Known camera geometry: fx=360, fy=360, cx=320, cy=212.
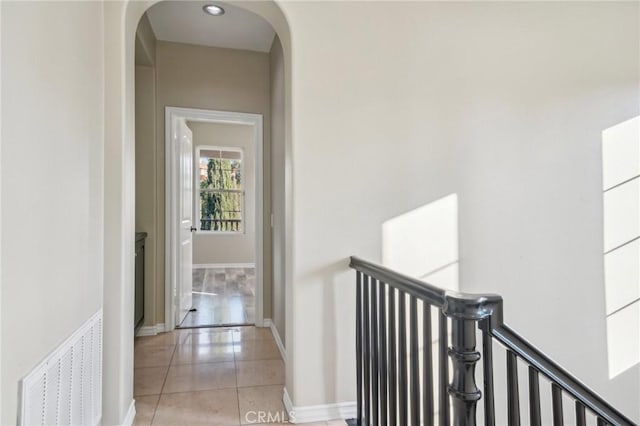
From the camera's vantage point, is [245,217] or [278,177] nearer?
[278,177]

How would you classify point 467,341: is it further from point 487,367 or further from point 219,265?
point 219,265

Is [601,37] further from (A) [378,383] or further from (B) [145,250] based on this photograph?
(B) [145,250]

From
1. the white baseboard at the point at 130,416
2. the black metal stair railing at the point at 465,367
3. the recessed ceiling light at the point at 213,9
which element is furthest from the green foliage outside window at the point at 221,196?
the black metal stair railing at the point at 465,367

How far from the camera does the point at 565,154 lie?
2395 millimetres

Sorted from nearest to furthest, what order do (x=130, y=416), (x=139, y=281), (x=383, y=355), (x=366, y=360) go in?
1. (x=383, y=355)
2. (x=366, y=360)
3. (x=130, y=416)
4. (x=139, y=281)

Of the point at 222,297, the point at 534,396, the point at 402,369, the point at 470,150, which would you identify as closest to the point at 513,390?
the point at 534,396

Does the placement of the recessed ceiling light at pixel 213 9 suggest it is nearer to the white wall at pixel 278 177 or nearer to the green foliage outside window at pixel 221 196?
the white wall at pixel 278 177

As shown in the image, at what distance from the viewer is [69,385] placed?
4.59 feet

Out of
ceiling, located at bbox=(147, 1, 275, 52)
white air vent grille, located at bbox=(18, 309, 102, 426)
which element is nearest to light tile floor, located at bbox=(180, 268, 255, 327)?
white air vent grille, located at bbox=(18, 309, 102, 426)

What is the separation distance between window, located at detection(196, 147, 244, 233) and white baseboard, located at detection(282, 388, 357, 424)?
534 cm

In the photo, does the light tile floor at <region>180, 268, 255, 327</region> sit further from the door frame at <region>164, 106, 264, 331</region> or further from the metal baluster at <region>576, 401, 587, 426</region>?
the metal baluster at <region>576, 401, 587, 426</region>

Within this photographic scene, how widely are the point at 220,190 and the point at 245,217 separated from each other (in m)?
0.70

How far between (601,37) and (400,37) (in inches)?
58.1

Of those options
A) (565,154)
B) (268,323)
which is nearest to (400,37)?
(565,154)
